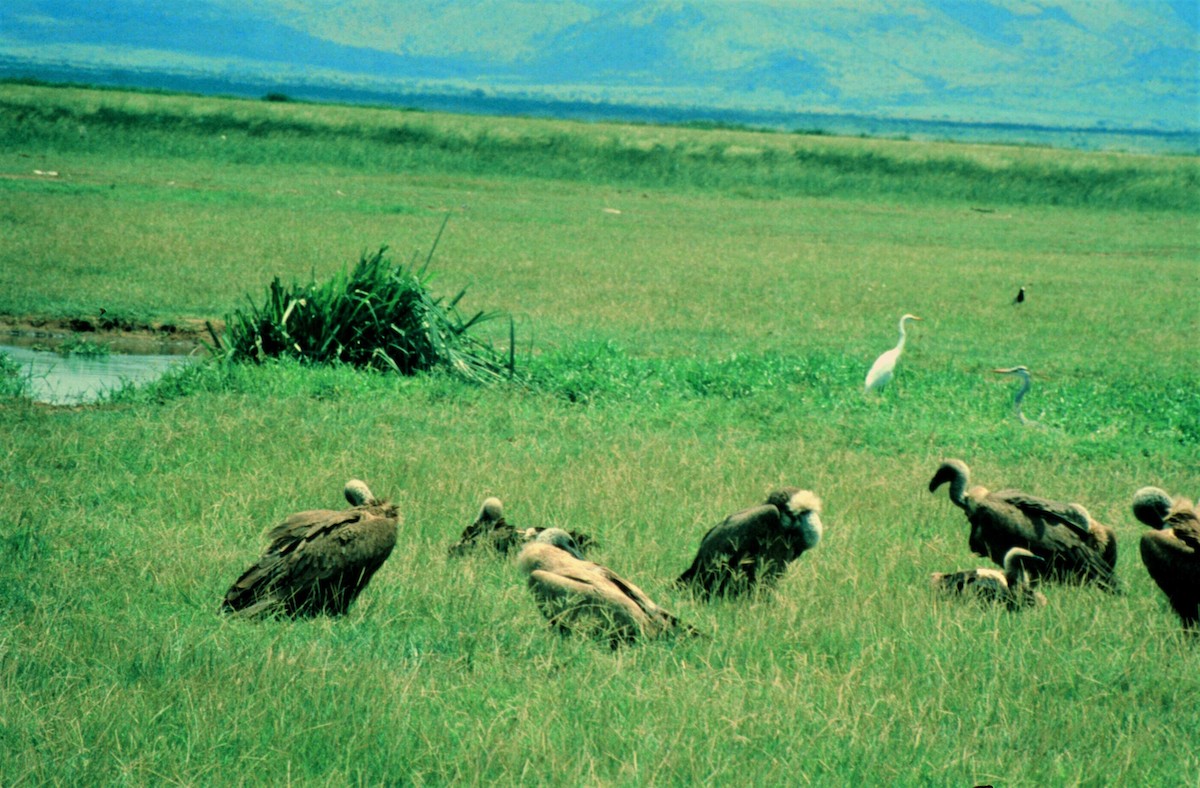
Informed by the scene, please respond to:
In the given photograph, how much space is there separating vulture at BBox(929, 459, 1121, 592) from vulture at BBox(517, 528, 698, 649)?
2397 millimetres

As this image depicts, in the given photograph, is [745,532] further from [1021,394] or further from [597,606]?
[1021,394]

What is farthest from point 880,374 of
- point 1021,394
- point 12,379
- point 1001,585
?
point 12,379

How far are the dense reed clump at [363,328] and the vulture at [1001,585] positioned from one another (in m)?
7.16

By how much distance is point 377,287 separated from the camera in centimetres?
1327

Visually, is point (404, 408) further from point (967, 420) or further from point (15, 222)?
point (15, 222)

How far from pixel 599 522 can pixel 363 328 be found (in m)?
6.24

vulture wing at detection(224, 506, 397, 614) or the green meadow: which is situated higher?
vulture wing at detection(224, 506, 397, 614)

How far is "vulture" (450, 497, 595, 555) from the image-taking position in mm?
6938

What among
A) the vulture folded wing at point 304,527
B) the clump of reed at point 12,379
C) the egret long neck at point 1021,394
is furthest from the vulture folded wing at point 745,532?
the clump of reed at point 12,379

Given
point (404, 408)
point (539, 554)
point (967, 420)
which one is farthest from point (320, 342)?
point (539, 554)

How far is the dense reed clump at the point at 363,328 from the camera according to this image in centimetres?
1316

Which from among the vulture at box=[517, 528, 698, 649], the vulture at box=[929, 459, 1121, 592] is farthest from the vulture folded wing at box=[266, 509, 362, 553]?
the vulture at box=[929, 459, 1121, 592]

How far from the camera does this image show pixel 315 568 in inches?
226

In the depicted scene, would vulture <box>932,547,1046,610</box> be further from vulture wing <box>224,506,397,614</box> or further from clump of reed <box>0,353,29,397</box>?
clump of reed <box>0,353,29,397</box>
